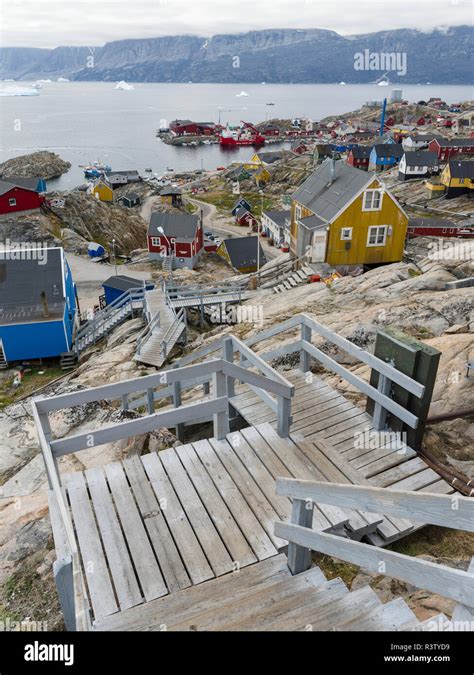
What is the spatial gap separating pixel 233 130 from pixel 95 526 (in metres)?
210

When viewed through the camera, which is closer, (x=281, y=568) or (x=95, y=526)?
(x=281, y=568)

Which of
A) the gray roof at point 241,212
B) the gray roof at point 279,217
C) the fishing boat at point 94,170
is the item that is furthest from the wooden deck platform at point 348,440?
the fishing boat at point 94,170

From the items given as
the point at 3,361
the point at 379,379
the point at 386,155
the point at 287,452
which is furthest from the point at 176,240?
the point at 386,155

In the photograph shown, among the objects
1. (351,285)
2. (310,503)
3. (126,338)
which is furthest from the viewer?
(126,338)

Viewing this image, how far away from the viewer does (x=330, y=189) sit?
32.0 metres

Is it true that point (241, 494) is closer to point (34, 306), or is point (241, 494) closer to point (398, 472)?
point (398, 472)

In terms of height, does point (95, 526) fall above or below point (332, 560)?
above

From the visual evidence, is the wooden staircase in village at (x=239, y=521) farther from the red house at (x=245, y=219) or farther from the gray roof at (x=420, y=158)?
the gray roof at (x=420, y=158)

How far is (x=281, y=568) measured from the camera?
491 cm

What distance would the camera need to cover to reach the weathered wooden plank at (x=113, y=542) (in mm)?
4660

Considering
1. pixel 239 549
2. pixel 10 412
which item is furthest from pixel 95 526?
pixel 10 412

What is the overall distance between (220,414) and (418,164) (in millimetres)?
81492

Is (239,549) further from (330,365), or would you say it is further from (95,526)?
(330,365)
